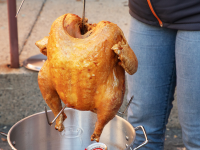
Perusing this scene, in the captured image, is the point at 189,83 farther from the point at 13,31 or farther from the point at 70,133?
the point at 13,31

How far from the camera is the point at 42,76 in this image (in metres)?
1.06

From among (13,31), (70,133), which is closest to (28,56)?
(13,31)

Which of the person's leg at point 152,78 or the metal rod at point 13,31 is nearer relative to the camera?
the person's leg at point 152,78

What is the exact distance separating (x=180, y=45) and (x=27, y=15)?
2.76 meters

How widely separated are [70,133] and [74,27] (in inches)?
26.6

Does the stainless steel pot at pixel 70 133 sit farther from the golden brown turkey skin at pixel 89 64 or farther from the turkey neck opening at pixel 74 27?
the turkey neck opening at pixel 74 27

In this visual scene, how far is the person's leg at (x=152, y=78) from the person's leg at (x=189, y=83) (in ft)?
0.33

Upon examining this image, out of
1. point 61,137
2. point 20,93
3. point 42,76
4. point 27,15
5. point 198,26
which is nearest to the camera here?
point 42,76

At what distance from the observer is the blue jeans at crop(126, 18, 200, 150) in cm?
134

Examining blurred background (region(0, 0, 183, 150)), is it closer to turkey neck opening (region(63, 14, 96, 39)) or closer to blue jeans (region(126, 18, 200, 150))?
blue jeans (region(126, 18, 200, 150))

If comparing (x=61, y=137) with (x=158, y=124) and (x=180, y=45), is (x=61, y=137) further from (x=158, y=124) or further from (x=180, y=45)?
(x=180, y=45)

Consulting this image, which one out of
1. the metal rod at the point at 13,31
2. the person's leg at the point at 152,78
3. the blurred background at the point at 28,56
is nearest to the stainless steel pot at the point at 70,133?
the person's leg at the point at 152,78

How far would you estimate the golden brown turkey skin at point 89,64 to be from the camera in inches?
36.1

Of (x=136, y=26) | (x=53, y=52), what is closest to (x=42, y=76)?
(x=53, y=52)
